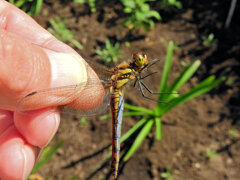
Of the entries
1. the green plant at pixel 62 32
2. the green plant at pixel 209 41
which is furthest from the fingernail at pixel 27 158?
the green plant at pixel 209 41

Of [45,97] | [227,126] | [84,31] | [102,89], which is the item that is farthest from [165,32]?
[45,97]

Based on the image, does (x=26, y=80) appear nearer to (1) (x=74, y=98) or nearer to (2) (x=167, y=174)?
(1) (x=74, y=98)

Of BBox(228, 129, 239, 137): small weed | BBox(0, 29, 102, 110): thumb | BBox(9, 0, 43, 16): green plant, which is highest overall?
BBox(9, 0, 43, 16): green plant

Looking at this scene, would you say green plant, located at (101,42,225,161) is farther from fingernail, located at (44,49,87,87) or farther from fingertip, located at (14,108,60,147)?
fingernail, located at (44,49,87,87)

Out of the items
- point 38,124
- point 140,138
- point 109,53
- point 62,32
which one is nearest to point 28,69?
point 38,124

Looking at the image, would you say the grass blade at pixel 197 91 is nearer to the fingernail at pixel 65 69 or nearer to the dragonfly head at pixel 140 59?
the dragonfly head at pixel 140 59

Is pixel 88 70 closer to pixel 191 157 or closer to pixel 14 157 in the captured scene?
pixel 14 157

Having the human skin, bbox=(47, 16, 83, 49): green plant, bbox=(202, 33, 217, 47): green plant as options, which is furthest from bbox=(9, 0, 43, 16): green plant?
bbox=(202, 33, 217, 47): green plant
